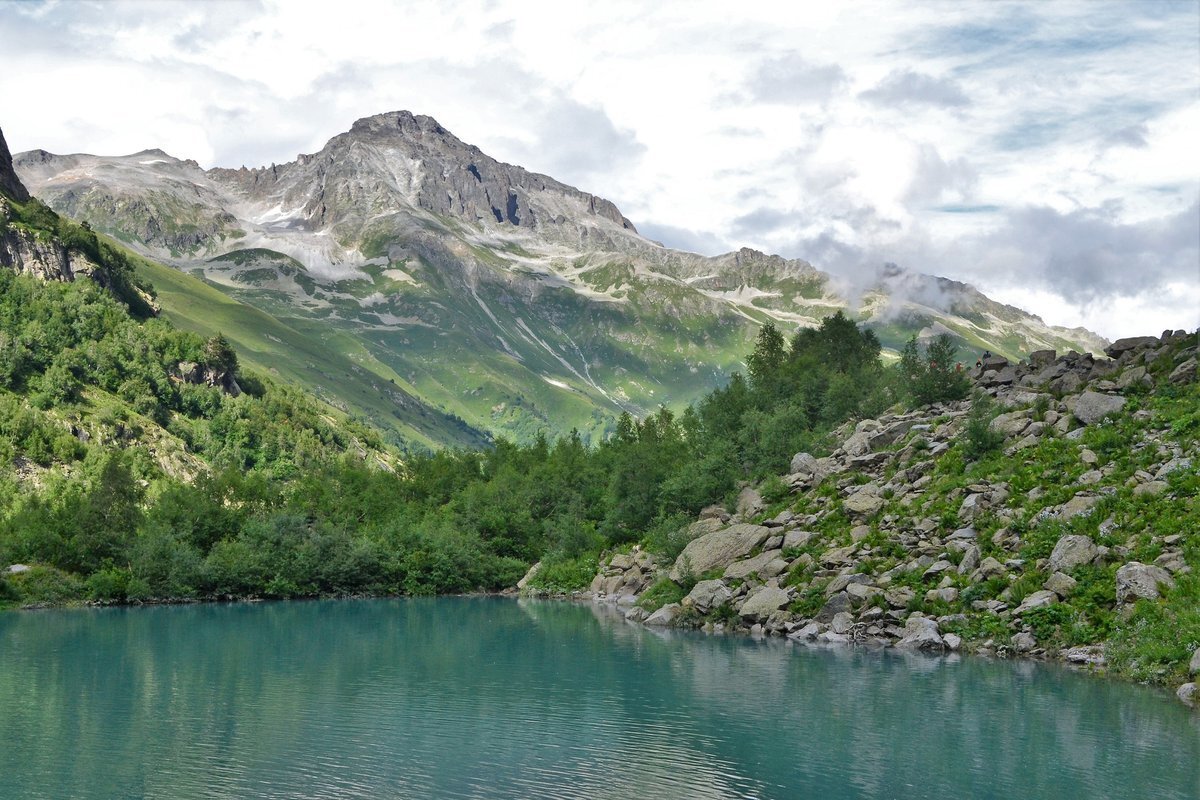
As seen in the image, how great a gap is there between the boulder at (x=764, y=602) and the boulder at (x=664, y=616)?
8.73 meters

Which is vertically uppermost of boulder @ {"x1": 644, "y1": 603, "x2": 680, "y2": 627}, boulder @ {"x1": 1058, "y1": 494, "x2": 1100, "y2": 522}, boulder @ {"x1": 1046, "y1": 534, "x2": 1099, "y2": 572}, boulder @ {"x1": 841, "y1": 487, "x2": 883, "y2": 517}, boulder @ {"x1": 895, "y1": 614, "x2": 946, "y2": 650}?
boulder @ {"x1": 1058, "y1": 494, "x2": 1100, "y2": 522}

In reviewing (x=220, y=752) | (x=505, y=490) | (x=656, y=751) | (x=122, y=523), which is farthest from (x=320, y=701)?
(x=505, y=490)

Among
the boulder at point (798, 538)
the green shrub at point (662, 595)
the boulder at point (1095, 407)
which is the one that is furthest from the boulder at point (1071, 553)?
the green shrub at point (662, 595)

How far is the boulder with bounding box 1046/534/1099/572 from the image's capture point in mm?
66375

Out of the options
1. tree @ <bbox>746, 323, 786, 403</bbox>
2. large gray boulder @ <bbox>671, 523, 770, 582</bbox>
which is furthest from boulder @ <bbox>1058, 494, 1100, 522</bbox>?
tree @ <bbox>746, 323, 786, 403</bbox>

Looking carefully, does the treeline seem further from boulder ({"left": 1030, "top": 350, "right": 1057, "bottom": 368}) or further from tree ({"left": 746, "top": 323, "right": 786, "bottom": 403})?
boulder ({"left": 1030, "top": 350, "right": 1057, "bottom": 368})

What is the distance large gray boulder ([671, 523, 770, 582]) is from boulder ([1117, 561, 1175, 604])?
32.4 m

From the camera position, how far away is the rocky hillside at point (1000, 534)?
209ft

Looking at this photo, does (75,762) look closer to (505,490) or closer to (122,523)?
(122,523)

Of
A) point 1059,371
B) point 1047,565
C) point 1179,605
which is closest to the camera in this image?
point 1179,605

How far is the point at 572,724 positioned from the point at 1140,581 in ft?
108

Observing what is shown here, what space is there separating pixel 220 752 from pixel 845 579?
45.9 meters

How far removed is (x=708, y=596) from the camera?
87875 millimetres

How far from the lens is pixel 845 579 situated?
78.2 meters
